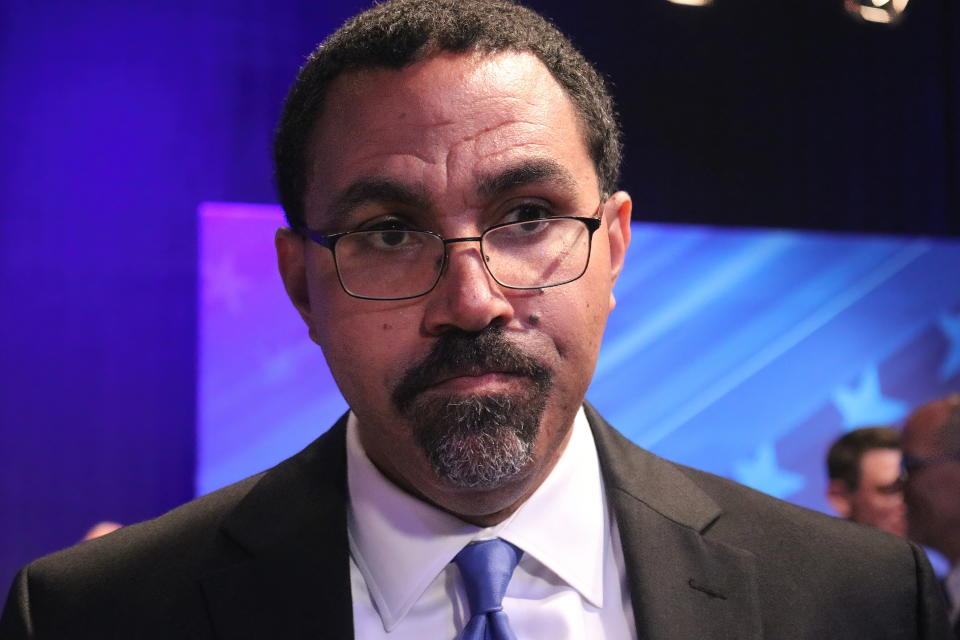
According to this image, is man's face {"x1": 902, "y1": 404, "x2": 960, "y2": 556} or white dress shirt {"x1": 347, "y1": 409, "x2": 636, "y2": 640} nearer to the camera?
white dress shirt {"x1": 347, "y1": 409, "x2": 636, "y2": 640}

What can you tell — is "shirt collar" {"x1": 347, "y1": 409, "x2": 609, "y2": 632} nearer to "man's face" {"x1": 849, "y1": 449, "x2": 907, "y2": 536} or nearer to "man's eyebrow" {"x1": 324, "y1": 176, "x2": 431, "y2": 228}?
"man's eyebrow" {"x1": 324, "y1": 176, "x2": 431, "y2": 228}

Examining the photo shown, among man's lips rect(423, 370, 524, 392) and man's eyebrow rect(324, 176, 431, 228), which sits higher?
man's eyebrow rect(324, 176, 431, 228)

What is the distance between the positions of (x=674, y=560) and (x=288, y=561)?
0.57 metres

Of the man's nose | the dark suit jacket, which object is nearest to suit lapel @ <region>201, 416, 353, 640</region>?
the dark suit jacket

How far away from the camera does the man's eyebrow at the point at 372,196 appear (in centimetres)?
138

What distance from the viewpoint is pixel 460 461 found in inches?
53.1

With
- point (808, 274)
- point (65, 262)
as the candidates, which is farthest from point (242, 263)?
point (808, 274)

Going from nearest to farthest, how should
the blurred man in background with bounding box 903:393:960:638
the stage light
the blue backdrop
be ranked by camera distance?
the blue backdrop → the blurred man in background with bounding box 903:393:960:638 → the stage light

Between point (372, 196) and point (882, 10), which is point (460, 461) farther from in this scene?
point (882, 10)

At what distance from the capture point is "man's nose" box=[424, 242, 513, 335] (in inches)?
52.1

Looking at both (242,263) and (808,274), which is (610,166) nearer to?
(242,263)

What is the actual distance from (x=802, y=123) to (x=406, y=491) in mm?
2357

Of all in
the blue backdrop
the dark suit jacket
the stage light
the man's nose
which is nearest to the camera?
the man's nose

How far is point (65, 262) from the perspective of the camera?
257 centimetres
